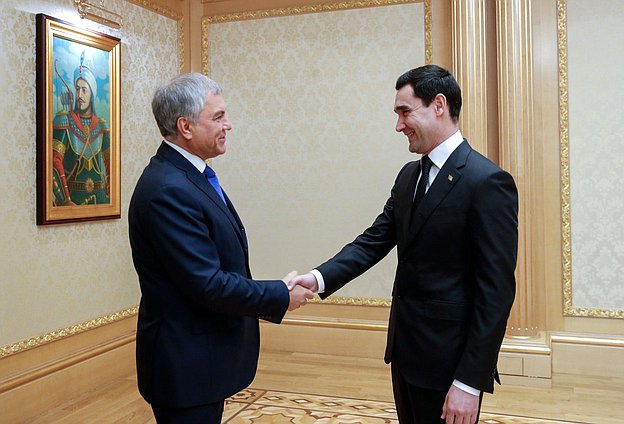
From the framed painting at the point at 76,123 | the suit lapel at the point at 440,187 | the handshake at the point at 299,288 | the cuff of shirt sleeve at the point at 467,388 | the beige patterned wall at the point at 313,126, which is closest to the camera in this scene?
the cuff of shirt sleeve at the point at 467,388

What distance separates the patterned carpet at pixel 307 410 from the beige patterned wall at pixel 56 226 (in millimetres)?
1210

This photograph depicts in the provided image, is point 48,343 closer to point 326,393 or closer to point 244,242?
point 326,393

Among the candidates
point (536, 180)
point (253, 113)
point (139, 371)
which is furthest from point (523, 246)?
point (139, 371)

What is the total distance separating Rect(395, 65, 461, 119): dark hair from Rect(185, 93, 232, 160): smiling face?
24.5 inches

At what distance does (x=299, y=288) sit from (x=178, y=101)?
78cm

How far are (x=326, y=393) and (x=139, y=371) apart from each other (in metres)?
2.15

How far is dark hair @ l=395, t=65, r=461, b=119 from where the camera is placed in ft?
6.19

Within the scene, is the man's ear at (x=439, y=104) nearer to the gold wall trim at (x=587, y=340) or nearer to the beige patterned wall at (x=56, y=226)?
the beige patterned wall at (x=56, y=226)

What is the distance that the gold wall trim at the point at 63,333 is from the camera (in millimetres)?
3385

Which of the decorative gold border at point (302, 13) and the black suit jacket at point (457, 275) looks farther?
the decorative gold border at point (302, 13)

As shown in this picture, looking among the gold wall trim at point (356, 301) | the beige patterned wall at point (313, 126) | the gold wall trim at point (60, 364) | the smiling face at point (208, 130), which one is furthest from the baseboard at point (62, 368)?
the smiling face at point (208, 130)

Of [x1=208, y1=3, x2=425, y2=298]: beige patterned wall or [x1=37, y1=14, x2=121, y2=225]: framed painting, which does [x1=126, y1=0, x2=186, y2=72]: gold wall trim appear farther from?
[x1=37, y1=14, x2=121, y2=225]: framed painting

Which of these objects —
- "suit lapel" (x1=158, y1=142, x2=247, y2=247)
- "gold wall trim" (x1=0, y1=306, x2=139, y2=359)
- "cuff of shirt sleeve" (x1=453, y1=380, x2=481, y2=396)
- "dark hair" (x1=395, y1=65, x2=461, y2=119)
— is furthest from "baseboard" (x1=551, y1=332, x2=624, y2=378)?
"suit lapel" (x1=158, y1=142, x2=247, y2=247)

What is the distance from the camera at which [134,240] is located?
188cm
